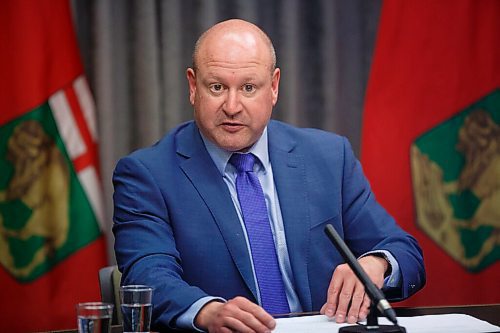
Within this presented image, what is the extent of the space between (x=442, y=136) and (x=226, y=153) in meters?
1.79

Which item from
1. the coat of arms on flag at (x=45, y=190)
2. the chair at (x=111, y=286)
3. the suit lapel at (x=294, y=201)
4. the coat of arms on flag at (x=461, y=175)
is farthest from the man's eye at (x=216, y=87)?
the coat of arms on flag at (x=461, y=175)

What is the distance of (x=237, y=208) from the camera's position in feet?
8.25

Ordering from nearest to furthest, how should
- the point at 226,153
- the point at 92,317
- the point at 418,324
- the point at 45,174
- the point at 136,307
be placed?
the point at 92,317 → the point at 136,307 → the point at 418,324 → the point at 226,153 → the point at 45,174

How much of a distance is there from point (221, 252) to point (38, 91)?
1.39 metres

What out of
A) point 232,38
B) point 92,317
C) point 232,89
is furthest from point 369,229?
point 92,317

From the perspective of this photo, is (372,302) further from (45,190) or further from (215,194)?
(45,190)

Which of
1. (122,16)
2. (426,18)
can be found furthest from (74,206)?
(426,18)

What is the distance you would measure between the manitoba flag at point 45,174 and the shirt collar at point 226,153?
3.60ft

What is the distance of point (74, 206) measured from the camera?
3.54 m

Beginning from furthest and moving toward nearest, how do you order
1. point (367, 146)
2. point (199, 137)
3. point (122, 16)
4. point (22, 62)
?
point (367, 146)
point (122, 16)
point (22, 62)
point (199, 137)

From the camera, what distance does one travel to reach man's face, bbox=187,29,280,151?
2457 mm

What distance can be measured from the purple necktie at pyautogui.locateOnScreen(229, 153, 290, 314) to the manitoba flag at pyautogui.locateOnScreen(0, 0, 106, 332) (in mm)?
1182

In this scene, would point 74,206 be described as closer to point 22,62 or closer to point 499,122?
point 22,62

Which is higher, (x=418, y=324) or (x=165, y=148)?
(x=165, y=148)
